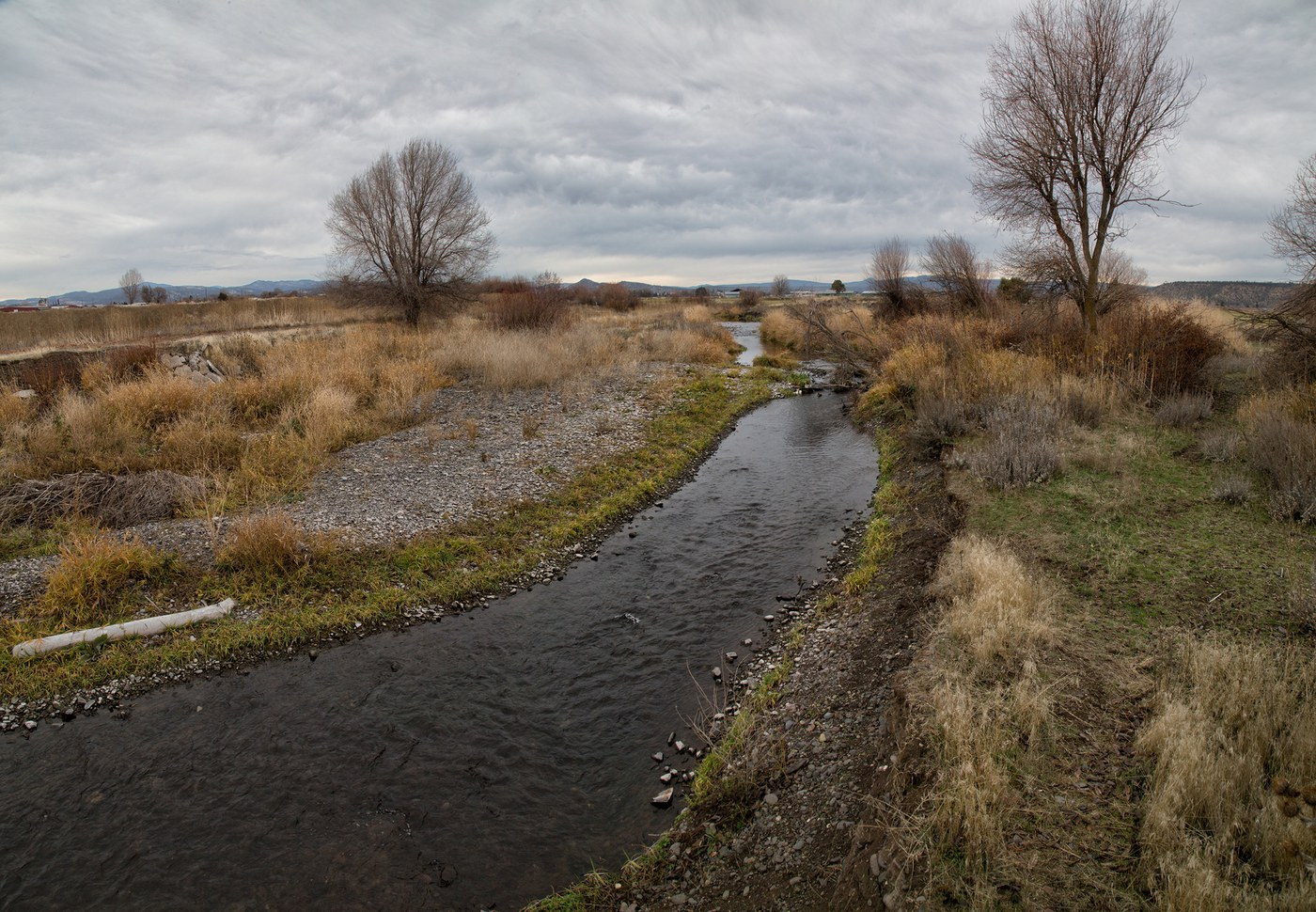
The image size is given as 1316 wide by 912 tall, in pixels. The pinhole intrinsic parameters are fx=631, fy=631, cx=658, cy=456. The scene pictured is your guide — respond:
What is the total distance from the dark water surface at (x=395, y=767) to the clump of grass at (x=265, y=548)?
1914 millimetres

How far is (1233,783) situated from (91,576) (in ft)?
37.5

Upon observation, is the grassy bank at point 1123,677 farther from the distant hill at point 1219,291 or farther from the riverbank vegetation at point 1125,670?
the distant hill at point 1219,291

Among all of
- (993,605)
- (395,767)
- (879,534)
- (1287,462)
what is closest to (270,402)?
(395,767)

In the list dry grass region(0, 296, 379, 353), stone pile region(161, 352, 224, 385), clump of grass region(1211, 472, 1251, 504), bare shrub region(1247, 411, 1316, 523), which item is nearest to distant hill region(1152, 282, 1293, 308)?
bare shrub region(1247, 411, 1316, 523)

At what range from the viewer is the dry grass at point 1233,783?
3.07m

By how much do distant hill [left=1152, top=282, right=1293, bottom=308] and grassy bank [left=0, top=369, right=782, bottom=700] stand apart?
75.9 feet

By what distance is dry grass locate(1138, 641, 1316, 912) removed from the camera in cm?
307

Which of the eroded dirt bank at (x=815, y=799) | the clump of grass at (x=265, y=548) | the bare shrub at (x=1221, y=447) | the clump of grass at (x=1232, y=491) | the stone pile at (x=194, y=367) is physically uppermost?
the stone pile at (x=194, y=367)

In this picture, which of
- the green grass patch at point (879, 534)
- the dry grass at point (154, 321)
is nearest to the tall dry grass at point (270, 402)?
the dry grass at point (154, 321)

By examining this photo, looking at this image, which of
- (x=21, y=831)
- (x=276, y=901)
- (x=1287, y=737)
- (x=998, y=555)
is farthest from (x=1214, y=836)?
(x=21, y=831)

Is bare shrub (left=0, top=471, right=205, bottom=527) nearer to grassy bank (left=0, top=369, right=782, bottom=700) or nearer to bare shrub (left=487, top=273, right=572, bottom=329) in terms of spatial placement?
grassy bank (left=0, top=369, right=782, bottom=700)

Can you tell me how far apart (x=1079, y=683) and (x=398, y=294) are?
33.8 m

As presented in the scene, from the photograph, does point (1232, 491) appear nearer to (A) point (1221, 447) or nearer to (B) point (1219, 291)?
(A) point (1221, 447)

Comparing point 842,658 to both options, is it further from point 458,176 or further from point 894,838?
point 458,176
